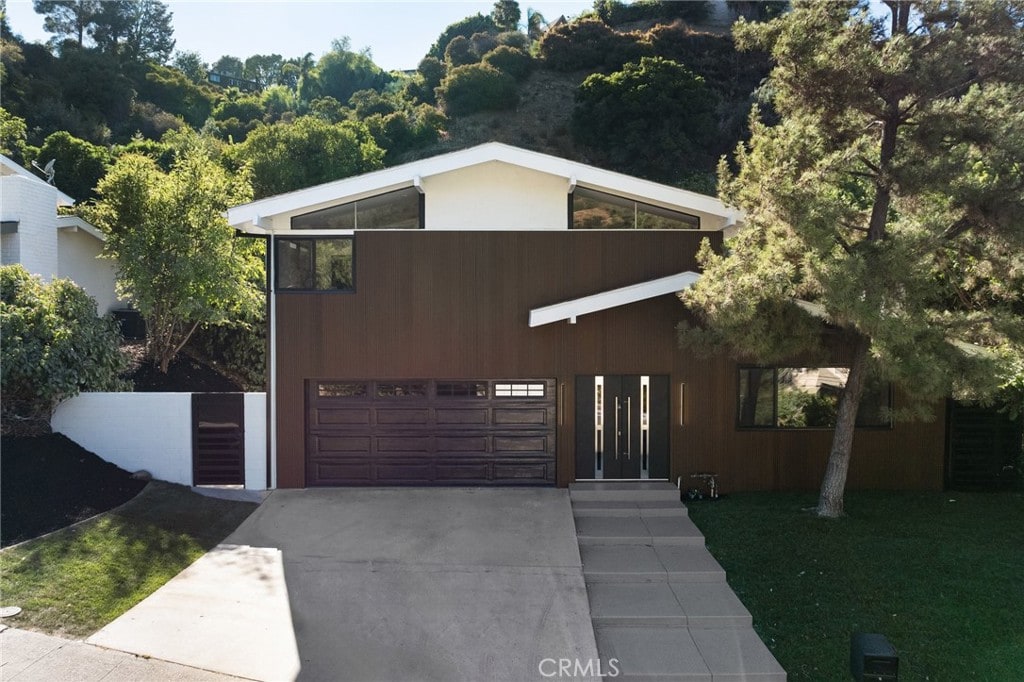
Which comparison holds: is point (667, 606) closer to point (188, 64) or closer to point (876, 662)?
point (876, 662)

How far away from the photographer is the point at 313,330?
10.1 meters

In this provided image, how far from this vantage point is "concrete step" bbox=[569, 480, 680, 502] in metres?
9.38

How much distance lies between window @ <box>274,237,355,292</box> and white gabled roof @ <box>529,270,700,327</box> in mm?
3181

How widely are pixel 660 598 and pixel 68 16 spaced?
59.8m

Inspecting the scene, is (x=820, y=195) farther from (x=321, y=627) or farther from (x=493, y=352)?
(x=321, y=627)

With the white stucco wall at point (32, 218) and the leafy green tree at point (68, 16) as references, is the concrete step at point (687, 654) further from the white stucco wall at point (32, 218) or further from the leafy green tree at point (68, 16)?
the leafy green tree at point (68, 16)

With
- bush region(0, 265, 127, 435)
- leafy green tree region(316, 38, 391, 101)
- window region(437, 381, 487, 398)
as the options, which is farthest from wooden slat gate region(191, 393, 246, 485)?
leafy green tree region(316, 38, 391, 101)

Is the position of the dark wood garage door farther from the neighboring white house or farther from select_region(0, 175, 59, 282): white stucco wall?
select_region(0, 175, 59, 282): white stucco wall

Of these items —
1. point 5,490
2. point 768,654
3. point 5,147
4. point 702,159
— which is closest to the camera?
point 768,654

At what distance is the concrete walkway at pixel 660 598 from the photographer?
5566mm

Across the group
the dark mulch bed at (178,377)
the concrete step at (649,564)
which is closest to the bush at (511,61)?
the dark mulch bed at (178,377)

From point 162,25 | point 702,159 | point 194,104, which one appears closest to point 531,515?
point 702,159

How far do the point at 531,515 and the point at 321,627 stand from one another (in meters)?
3.56

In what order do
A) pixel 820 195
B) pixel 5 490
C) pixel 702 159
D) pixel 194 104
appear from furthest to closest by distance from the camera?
pixel 194 104, pixel 702 159, pixel 5 490, pixel 820 195
